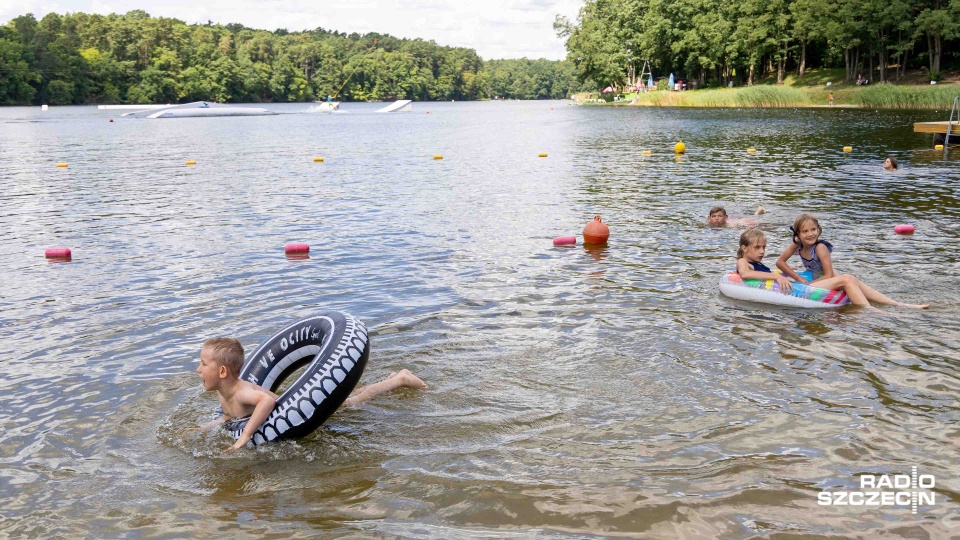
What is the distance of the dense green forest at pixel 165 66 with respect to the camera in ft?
397

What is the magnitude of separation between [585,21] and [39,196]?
111 metres

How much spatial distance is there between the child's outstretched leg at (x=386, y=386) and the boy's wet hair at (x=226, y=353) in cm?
130

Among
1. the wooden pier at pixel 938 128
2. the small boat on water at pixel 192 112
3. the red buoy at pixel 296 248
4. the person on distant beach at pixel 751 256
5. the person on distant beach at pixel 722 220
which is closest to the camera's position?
the person on distant beach at pixel 751 256

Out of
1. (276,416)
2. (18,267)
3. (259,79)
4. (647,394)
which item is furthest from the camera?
(259,79)

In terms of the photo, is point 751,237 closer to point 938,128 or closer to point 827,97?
point 938,128

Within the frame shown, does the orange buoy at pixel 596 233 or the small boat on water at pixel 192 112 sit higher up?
the small boat on water at pixel 192 112

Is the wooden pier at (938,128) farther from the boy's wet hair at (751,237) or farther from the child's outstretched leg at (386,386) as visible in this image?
the child's outstretched leg at (386,386)

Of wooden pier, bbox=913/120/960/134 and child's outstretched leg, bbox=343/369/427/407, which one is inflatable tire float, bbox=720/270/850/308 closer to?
child's outstretched leg, bbox=343/369/427/407

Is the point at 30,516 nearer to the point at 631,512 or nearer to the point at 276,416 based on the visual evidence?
the point at 276,416

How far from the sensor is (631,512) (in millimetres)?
5297

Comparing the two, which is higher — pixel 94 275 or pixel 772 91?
pixel 772 91

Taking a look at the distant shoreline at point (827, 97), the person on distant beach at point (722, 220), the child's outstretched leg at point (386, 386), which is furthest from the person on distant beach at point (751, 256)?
the distant shoreline at point (827, 97)

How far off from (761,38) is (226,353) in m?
79.2

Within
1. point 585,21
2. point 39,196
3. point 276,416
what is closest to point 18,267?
point 276,416
